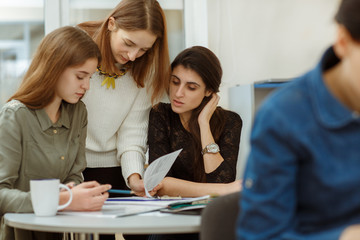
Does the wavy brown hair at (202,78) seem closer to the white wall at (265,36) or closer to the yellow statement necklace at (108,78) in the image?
the yellow statement necklace at (108,78)

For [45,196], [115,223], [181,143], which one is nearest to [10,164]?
[45,196]

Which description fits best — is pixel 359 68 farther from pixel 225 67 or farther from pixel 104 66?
pixel 225 67

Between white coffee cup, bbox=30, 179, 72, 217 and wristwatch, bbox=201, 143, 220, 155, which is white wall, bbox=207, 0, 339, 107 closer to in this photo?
wristwatch, bbox=201, 143, 220, 155

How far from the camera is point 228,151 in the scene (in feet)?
7.95

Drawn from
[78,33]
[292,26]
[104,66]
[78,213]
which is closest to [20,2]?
[104,66]

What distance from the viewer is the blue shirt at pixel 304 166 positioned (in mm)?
926

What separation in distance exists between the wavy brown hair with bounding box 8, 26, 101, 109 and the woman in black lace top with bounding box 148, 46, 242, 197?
671 millimetres


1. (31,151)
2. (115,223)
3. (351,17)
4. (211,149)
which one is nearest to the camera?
(351,17)

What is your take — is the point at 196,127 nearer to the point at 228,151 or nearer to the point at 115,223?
the point at 228,151

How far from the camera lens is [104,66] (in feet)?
7.76

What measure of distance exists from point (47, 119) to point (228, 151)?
3.11ft

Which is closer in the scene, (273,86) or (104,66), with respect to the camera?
(104,66)

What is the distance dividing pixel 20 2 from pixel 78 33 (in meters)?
1.68

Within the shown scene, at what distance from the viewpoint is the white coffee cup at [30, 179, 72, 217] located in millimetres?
1447
